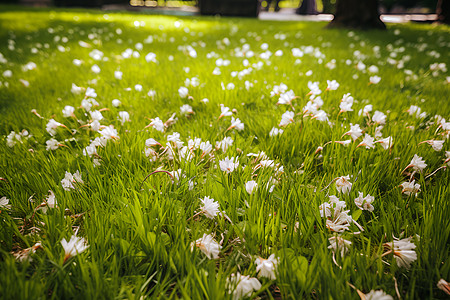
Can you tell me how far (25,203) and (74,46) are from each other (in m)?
5.19

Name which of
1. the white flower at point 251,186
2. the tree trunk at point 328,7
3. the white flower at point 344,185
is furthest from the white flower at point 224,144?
the tree trunk at point 328,7

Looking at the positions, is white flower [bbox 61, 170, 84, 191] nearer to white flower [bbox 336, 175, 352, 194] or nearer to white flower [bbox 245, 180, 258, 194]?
white flower [bbox 245, 180, 258, 194]

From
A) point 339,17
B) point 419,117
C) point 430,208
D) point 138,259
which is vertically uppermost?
point 339,17

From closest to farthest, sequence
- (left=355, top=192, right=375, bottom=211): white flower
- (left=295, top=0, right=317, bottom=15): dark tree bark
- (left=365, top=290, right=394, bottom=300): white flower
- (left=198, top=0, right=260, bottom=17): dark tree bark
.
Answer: (left=365, top=290, right=394, bottom=300): white flower → (left=355, top=192, right=375, bottom=211): white flower → (left=198, top=0, right=260, bottom=17): dark tree bark → (left=295, top=0, right=317, bottom=15): dark tree bark

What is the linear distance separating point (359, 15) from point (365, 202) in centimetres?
1051

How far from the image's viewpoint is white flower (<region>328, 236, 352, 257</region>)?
0.97m

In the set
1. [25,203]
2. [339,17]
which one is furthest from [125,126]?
[339,17]

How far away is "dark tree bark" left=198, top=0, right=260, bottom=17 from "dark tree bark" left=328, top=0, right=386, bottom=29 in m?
7.50

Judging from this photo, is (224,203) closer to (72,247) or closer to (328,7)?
(72,247)

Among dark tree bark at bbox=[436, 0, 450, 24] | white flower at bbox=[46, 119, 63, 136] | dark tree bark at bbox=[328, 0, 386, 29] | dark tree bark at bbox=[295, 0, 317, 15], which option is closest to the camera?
white flower at bbox=[46, 119, 63, 136]

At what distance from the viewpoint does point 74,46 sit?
5.39m

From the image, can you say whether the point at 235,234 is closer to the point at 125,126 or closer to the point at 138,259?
the point at 138,259

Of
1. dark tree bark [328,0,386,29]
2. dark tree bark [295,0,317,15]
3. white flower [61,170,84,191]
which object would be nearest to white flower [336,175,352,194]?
white flower [61,170,84,191]

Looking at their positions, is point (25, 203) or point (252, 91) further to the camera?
point (252, 91)
